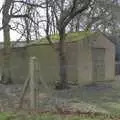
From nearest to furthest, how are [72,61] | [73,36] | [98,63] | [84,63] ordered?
[72,61] < [84,63] < [73,36] < [98,63]

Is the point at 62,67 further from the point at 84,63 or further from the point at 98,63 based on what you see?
the point at 98,63

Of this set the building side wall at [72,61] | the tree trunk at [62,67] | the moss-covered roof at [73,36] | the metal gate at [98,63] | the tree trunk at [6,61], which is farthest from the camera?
the tree trunk at [6,61]

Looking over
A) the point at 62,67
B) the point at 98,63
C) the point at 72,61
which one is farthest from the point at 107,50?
the point at 62,67

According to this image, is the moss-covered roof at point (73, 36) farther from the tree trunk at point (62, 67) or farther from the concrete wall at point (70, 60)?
the tree trunk at point (62, 67)

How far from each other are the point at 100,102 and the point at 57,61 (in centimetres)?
676

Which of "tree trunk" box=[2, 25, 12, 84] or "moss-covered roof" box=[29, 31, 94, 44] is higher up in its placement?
"moss-covered roof" box=[29, 31, 94, 44]

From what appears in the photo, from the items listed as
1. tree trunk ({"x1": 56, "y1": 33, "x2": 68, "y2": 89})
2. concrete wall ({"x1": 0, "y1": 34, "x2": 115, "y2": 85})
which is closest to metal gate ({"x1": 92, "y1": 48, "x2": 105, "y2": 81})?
concrete wall ({"x1": 0, "y1": 34, "x2": 115, "y2": 85})

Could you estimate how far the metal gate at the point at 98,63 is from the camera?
1970 centimetres

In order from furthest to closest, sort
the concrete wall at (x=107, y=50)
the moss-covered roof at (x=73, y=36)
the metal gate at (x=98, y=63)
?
the concrete wall at (x=107, y=50)
the metal gate at (x=98, y=63)
the moss-covered roof at (x=73, y=36)

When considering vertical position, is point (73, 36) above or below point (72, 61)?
above

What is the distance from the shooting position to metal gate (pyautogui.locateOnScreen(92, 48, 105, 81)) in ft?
64.6

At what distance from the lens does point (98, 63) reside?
2005cm

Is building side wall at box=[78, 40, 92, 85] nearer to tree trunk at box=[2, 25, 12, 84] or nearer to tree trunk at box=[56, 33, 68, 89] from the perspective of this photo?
tree trunk at box=[56, 33, 68, 89]

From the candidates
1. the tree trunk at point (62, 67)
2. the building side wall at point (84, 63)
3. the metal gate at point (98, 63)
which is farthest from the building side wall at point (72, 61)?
the metal gate at point (98, 63)
